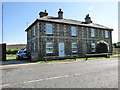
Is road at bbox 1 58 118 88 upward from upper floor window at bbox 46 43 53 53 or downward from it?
downward

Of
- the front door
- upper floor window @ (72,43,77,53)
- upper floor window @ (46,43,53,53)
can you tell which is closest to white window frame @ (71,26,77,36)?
upper floor window @ (72,43,77,53)

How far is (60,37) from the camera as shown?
16969mm

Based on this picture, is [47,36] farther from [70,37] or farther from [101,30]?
[101,30]

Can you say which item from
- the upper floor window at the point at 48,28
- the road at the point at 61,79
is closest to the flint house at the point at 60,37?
the upper floor window at the point at 48,28

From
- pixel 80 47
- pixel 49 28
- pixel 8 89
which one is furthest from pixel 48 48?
pixel 8 89

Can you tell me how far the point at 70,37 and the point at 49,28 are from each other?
177 inches

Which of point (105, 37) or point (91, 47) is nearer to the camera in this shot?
point (91, 47)

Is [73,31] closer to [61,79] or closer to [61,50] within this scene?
[61,50]

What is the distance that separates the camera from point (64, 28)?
17.6 meters

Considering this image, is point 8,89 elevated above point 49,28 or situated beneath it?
situated beneath

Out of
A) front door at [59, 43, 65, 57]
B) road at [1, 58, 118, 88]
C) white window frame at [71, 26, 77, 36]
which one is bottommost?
road at [1, 58, 118, 88]

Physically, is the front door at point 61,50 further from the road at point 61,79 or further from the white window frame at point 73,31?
the road at point 61,79

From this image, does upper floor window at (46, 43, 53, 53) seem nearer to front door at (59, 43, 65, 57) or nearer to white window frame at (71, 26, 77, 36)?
front door at (59, 43, 65, 57)

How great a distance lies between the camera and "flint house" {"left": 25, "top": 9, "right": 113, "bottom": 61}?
49.9 feet
